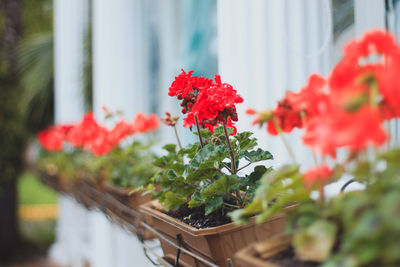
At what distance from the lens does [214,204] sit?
733 millimetres

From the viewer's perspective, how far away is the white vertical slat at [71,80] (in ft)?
10.8

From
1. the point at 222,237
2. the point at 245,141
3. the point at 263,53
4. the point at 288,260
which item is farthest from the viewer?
the point at 263,53

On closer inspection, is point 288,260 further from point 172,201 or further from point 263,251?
point 172,201

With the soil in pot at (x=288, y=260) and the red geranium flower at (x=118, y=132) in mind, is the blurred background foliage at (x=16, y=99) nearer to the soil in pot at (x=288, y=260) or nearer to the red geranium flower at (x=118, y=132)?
the red geranium flower at (x=118, y=132)

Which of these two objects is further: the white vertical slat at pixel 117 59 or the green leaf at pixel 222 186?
the white vertical slat at pixel 117 59

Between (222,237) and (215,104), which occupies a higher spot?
(215,104)

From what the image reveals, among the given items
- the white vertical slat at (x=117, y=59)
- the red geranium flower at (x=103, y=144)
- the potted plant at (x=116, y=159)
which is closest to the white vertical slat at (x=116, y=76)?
the white vertical slat at (x=117, y=59)

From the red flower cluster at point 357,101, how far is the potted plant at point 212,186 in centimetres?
25

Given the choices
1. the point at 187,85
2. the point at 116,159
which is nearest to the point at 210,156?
the point at 187,85

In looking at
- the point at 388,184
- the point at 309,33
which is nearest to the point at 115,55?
the point at 309,33

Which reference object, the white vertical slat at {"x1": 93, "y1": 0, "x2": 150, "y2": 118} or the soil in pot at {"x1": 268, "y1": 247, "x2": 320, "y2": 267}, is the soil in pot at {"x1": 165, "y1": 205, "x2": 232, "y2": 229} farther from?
the white vertical slat at {"x1": 93, "y1": 0, "x2": 150, "y2": 118}

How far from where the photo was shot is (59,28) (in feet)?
11.9

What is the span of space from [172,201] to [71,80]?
8.90 feet

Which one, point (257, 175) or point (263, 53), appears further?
point (263, 53)
